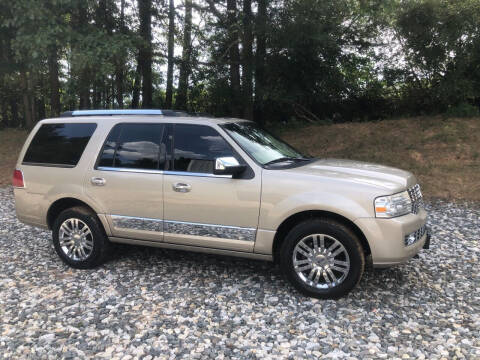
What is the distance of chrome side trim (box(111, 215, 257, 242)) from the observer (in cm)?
416

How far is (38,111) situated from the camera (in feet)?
81.1

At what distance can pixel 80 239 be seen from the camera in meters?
4.89

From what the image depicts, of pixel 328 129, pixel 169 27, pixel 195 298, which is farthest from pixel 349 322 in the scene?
pixel 169 27

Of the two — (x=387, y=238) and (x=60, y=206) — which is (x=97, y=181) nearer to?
(x=60, y=206)

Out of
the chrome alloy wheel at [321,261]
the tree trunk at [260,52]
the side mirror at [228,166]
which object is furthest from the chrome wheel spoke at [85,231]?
the tree trunk at [260,52]

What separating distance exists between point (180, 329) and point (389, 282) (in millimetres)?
2259

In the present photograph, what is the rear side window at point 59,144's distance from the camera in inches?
194

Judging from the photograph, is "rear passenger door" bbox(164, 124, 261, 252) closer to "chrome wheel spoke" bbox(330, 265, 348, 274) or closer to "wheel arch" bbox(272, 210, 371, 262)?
"wheel arch" bbox(272, 210, 371, 262)

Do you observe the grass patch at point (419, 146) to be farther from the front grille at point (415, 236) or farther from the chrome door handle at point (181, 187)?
the chrome door handle at point (181, 187)

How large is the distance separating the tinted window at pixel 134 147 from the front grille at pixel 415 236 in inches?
102

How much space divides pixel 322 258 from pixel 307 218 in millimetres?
411

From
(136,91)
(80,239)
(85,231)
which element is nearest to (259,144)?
(85,231)

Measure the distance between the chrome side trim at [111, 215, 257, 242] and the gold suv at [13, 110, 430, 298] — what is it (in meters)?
0.01

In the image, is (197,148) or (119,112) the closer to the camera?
(197,148)
